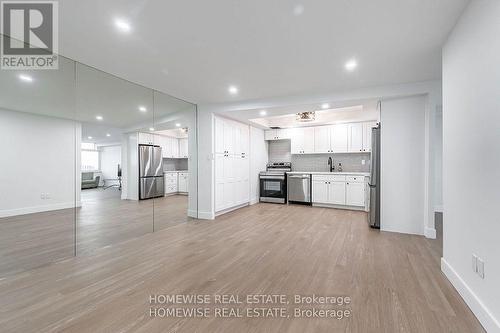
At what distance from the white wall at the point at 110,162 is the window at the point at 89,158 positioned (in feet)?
0.24

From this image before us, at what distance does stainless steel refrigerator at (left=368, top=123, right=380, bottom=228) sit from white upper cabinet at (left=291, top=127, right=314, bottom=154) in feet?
7.53

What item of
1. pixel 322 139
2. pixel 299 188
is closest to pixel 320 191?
pixel 299 188

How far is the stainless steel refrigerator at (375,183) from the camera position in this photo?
3875mm

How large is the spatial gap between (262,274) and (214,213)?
257 centimetres

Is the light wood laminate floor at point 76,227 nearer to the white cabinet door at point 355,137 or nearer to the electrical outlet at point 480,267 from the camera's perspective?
the electrical outlet at point 480,267

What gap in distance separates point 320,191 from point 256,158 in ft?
6.71

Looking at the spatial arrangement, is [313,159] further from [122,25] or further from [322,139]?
[122,25]

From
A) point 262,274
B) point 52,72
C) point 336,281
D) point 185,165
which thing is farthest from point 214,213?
point 52,72

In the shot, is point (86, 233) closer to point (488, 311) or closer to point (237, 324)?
point (237, 324)

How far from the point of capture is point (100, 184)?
3213 millimetres

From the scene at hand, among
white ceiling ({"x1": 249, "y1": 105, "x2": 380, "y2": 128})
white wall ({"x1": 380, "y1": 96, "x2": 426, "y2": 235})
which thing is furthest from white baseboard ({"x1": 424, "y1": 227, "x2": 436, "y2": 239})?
white ceiling ({"x1": 249, "y1": 105, "x2": 380, "y2": 128})

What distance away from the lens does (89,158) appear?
10.1 feet

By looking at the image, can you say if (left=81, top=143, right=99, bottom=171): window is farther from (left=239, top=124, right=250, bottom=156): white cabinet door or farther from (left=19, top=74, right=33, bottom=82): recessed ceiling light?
(left=239, top=124, right=250, bottom=156): white cabinet door

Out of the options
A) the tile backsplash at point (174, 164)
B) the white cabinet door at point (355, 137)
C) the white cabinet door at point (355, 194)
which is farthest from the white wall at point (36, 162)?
the white cabinet door at point (355, 137)
